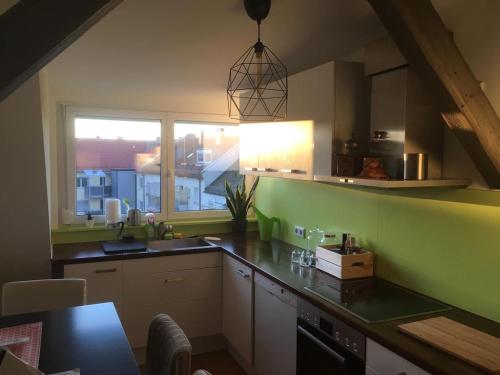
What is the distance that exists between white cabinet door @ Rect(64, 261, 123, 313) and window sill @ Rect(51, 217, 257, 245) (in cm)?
57

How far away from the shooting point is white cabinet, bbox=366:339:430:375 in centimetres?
161

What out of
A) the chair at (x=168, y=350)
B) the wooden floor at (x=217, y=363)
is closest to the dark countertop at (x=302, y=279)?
the chair at (x=168, y=350)

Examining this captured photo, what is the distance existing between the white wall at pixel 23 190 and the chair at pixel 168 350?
1415 millimetres

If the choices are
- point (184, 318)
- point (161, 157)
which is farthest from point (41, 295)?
point (161, 157)

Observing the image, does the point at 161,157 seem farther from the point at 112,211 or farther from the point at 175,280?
the point at 175,280

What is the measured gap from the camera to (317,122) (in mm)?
2598

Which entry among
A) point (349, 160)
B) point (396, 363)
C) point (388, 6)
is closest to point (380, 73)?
point (349, 160)

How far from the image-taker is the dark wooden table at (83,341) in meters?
1.60

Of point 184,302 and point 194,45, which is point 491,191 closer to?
point 194,45

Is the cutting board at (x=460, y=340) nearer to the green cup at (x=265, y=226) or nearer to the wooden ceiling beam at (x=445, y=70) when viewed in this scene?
the wooden ceiling beam at (x=445, y=70)

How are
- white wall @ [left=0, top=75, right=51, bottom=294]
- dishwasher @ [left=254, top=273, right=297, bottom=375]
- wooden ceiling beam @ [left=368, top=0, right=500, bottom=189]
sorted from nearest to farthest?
wooden ceiling beam @ [left=368, top=0, right=500, bottom=189]
dishwasher @ [left=254, top=273, right=297, bottom=375]
white wall @ [left=0, top=75, right=51, bottom=294]

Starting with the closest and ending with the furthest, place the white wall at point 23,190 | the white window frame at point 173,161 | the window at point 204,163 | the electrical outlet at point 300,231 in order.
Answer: the white wall at point 23,190 < the electrical outlet at point 300,231 < the white window frame at point 173,161 < the window at point 204,163

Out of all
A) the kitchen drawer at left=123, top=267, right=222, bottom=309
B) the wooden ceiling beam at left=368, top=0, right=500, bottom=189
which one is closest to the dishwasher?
the kitchen drawer at left=123, top=267, right=222, bottom=309

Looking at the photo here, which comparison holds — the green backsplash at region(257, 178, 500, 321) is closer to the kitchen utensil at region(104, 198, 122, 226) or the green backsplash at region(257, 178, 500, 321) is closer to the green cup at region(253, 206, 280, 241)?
the green cup at region(253, 206, 280, 241)
